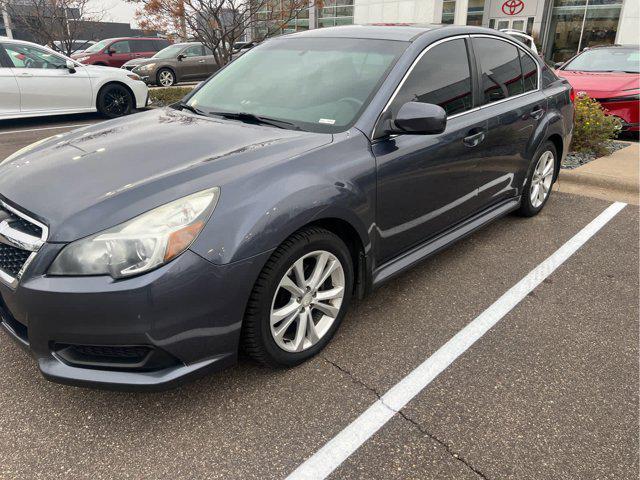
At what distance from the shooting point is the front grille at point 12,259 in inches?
80.5

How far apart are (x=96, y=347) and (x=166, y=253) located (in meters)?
0.49

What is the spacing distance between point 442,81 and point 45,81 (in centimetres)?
798

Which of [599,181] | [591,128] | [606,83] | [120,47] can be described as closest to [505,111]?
[599,181]

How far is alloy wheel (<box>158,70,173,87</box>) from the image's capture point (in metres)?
15.5

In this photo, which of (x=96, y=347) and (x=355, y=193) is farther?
(x=355, y=193)

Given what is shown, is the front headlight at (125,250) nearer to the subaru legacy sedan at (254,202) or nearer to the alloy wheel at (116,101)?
the subaru legacy sedan at (254,202)

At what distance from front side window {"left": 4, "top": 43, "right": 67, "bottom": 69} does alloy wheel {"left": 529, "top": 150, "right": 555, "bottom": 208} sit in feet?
26.9

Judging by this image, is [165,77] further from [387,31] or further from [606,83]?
[387,31]

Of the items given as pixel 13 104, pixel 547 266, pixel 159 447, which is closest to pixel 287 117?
pixel 159 447

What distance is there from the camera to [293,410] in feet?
7.52

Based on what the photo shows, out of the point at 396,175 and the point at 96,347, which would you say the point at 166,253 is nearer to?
the point at 96,347

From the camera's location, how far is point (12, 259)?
2.08 metres

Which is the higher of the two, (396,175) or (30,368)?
(396,175)

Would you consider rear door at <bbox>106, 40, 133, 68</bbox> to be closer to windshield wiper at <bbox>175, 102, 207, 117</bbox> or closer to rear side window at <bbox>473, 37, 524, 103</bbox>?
windshield wiper at <bbox>175, 102, 207, 117</bbox>
